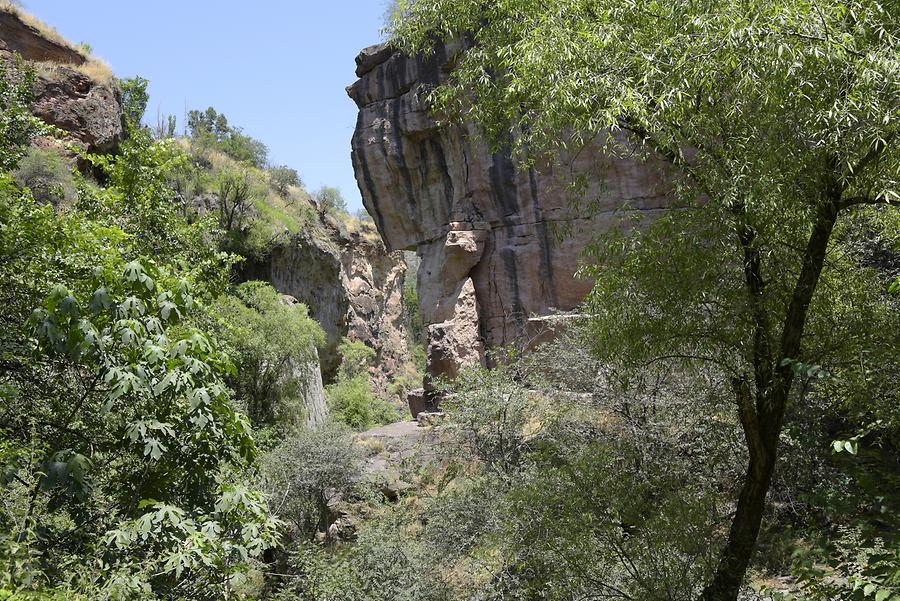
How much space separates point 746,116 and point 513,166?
14942 mm

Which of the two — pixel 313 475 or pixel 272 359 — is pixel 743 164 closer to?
pixel 313 475

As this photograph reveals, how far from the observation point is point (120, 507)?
4398mm

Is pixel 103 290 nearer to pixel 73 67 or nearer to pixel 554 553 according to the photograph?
pixel 554 553

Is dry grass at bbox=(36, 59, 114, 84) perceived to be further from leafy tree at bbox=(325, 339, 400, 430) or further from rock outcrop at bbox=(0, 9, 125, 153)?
leafy tree at bbox=(325, 339, 400, 430)

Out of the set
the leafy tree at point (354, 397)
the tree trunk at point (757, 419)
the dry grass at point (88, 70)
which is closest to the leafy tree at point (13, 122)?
the tree trunk at point (757, 419)

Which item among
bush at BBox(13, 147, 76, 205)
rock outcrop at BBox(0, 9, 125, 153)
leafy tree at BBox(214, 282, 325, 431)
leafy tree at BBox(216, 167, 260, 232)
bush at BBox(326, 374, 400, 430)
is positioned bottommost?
bush at BBox(326, 374, 400, 430)

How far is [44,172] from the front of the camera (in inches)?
714

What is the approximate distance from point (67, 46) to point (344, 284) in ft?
50.7

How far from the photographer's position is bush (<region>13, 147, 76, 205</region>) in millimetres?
17109

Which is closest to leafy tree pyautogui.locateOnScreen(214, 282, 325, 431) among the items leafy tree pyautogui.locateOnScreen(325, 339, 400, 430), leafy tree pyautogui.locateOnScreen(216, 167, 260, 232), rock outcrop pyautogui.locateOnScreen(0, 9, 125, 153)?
leafy tree pyautogui.locateOnScreen(325, 339, 400, 430)

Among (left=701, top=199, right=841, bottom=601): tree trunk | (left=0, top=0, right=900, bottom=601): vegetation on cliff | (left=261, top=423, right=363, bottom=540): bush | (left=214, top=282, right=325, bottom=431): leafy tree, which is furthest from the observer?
(left=214, top=282, right=325, bottom=431): leafy tree

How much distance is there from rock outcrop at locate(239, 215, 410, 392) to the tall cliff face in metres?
7.20

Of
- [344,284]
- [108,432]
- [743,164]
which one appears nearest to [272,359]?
[344,284]

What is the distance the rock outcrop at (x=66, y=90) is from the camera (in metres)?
20.6
